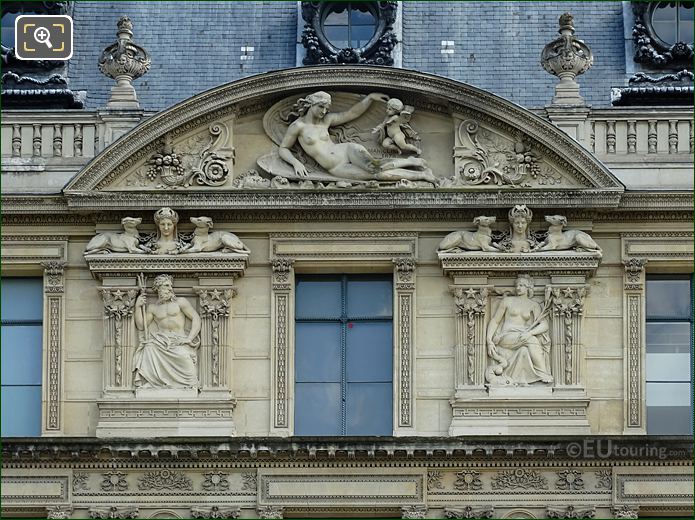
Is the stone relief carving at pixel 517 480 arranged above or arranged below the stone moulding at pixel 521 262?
below

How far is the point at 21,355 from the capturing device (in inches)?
1708

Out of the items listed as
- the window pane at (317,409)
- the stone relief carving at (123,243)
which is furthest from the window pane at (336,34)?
the window pane at (317,409)

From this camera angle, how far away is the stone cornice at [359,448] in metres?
41.8

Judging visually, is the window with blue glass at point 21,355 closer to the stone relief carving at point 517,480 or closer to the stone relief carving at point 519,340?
the stone relief carving at point 519,340

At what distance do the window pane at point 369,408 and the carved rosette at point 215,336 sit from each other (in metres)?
1.77

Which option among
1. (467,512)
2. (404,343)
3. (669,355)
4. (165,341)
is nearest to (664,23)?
(669,355)

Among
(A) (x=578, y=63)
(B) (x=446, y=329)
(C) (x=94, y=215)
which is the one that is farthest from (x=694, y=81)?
(C) (x=94, y=215)

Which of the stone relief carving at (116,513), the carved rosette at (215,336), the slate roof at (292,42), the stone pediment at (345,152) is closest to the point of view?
the stone relief carving at (116,513)

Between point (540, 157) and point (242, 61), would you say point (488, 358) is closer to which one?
point (540, 157)

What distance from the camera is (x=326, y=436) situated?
42062 mm

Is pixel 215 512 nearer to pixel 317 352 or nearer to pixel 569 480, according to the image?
pixel 317 352

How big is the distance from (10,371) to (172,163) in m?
3.58

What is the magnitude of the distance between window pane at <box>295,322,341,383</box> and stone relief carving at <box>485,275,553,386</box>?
213 centimetres

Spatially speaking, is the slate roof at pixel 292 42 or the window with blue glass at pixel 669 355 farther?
the slate roof at pixel 292 42
